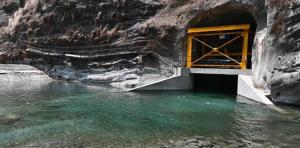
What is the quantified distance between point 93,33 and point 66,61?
4.81 meters

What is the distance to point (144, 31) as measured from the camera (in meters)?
29.9

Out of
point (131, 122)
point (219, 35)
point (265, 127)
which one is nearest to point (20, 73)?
point (219, 35)

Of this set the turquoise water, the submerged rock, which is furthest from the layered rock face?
the submerged rock

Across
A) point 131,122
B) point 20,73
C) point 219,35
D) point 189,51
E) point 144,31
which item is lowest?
point 131,122

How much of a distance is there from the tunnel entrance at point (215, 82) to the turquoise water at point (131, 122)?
755 cm

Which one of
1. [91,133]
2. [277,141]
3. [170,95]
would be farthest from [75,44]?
[277,141]

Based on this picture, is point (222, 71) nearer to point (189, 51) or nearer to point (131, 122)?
point (189, 51)

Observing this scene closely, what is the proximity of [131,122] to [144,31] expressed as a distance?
17211 millimetres

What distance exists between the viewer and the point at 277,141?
1080 centimetres

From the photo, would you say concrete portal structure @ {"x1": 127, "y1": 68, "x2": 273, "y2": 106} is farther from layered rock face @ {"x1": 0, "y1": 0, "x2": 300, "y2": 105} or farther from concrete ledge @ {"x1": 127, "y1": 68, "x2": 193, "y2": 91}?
layered rock face @ {"x1": 0, "y1": 0, "x2": 300, "y2": 105}

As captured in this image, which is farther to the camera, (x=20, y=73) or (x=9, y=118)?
(x=20, y=73)

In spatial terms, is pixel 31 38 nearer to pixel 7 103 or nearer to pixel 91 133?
pixel 7 103

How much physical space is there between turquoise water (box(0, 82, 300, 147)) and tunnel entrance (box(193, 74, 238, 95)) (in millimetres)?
7545

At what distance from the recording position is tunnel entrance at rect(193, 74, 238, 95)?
2833cm
